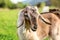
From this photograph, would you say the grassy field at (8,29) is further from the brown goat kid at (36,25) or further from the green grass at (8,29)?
the brown goat kid at (36,25)

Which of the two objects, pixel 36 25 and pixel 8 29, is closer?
pixel 36 25

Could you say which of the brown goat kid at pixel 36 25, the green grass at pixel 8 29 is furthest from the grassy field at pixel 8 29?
the brown goat kid at pixel 36 25

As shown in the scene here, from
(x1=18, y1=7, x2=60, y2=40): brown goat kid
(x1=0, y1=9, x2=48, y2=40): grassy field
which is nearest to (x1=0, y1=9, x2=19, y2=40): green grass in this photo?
(x1=0, y1=9, x2=48, y2=40): grassy field

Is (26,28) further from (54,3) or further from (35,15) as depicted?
(54,3)

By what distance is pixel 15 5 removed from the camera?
55281mm

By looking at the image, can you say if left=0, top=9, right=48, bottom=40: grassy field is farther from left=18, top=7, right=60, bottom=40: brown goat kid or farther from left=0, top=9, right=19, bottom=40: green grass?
left=18, top=7, right=60, bottom=40: brown goat kid

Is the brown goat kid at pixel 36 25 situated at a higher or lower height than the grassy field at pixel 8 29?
higher

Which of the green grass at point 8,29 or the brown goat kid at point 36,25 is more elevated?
the brown goat kid at point 36,25

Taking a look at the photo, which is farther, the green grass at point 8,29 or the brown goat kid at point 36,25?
the green grass at point 8,29

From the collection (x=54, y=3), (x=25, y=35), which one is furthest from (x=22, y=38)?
(x=54, y=3)

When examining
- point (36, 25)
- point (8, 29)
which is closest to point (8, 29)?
point (8, 29)

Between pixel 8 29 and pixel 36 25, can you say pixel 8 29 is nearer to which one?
pixel 8 29

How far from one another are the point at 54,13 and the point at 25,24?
2154mm

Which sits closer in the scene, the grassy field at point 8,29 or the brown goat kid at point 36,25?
the brown goat kid at point 36,25
